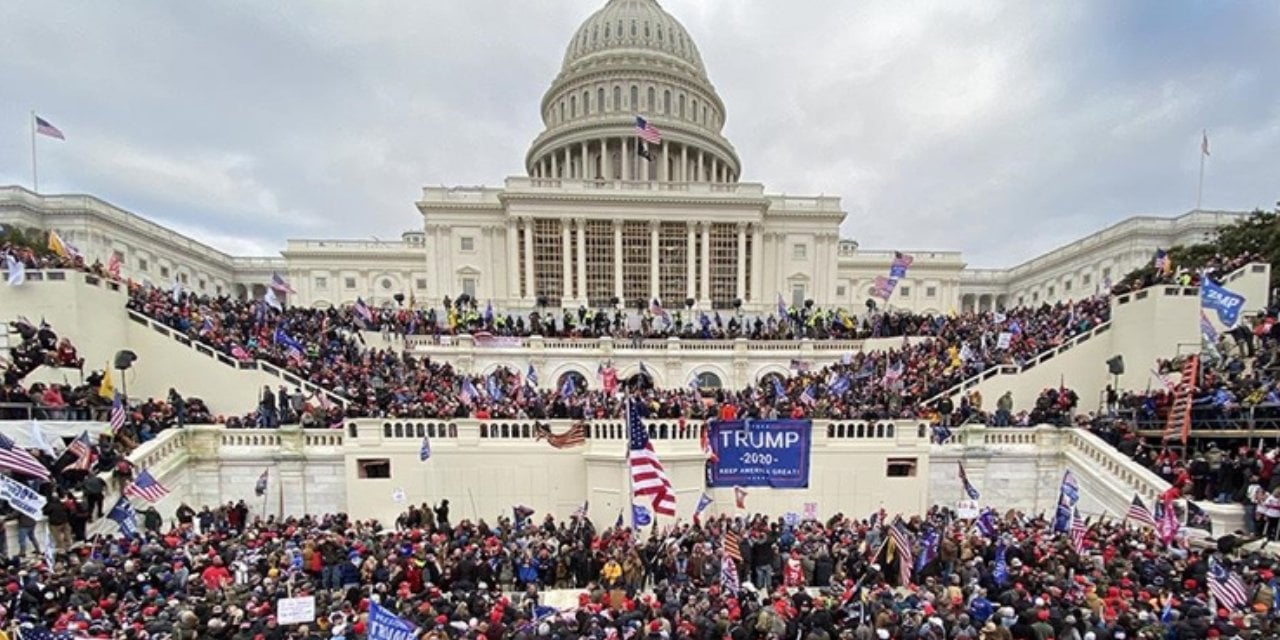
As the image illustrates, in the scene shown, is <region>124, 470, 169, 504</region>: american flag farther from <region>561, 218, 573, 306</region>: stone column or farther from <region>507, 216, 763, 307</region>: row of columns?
<region>561, 218, 573, 306</region>: stone column

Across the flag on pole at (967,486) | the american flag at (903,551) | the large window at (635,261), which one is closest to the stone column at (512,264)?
the large window at (635,261)

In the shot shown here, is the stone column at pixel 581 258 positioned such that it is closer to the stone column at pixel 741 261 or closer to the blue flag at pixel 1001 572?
the stone column at pixel 741 261

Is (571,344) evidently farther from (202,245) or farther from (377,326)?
(202,245)

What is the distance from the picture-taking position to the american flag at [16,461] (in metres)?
11.0

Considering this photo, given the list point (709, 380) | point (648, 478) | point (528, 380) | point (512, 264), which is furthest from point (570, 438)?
point (512, 264)

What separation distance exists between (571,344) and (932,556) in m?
21.9

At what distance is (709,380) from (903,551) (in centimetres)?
2045

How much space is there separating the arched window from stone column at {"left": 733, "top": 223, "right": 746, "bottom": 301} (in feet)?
65.7

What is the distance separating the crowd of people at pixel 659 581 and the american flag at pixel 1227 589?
0.19ft

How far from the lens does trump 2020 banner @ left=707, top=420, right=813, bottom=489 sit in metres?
15.5

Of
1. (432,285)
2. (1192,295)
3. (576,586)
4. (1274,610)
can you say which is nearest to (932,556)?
(1274,610)

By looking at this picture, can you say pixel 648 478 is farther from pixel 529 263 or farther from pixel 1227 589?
pixel 529 263

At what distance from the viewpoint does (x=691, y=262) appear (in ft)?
166

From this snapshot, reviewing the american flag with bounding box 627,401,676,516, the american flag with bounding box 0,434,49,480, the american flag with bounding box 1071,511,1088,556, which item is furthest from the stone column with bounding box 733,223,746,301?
the american flag with bounding box 0,434,49,480
